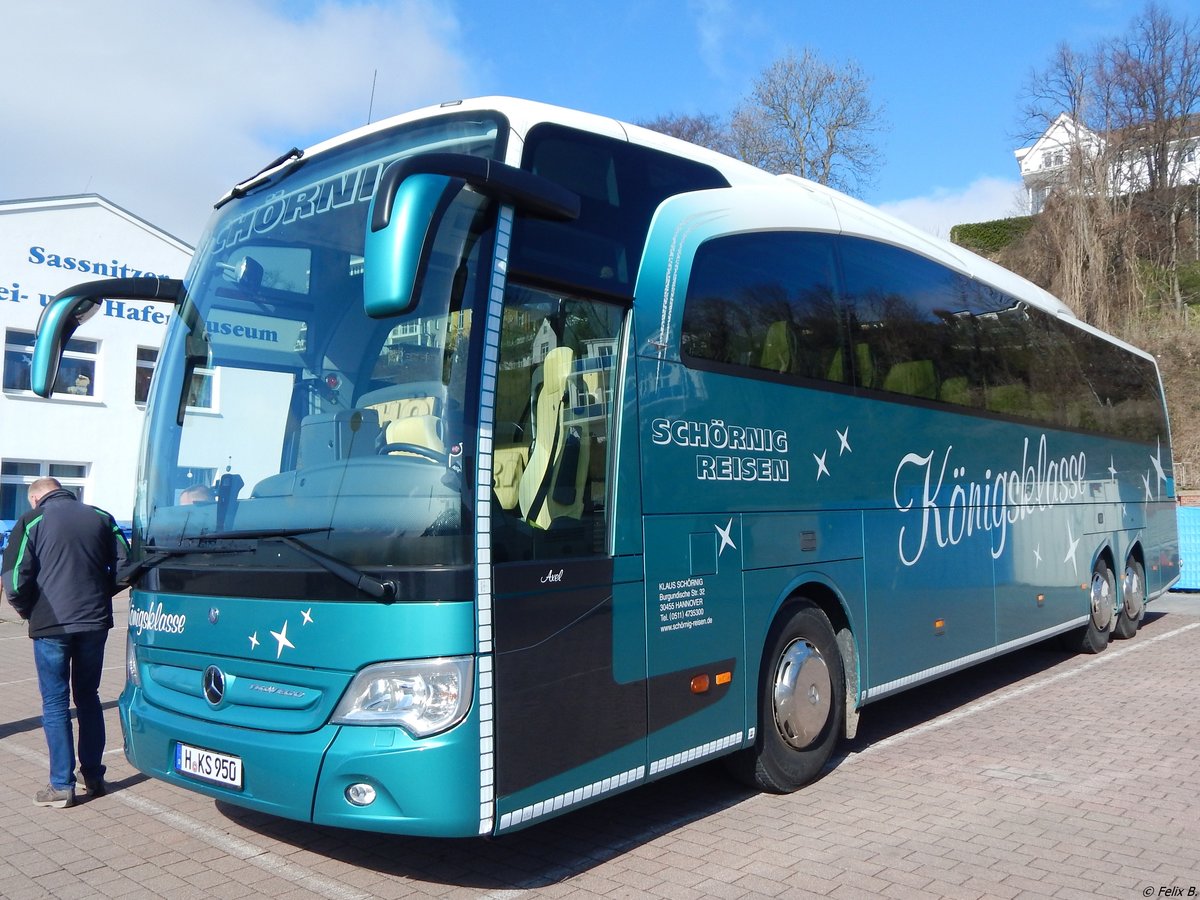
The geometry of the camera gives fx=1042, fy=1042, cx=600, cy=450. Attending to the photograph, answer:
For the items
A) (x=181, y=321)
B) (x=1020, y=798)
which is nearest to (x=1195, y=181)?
(x=1020, y=798)

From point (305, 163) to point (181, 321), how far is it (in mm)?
1062

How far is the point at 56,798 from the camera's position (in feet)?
20.5

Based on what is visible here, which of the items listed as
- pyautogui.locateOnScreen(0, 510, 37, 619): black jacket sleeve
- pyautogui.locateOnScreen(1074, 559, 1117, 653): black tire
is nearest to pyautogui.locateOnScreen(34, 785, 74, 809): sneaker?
pyautogui.locateOnScreen(0, 510, 37, 619): black jacket sleeve

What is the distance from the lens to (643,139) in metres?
5.53

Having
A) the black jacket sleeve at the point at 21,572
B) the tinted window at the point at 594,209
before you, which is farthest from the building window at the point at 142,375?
the tinted window at the point at 594,209

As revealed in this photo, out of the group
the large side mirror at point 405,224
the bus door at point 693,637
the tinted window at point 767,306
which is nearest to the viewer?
the large side mirror at point 405,224

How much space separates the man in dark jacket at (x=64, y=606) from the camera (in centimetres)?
613

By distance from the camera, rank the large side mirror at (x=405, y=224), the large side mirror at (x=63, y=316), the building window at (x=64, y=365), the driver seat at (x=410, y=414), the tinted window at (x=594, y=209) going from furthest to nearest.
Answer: the building window at (x=64, y=365) → the large side mirror at (x=63, y=316) → the tinted window at (x=594, y=209) → the driver seat at (x=410, y=414) → the large side mirror at (x=405, y=224)

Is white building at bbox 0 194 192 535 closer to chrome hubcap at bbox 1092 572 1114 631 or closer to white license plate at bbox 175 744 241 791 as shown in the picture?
chrome hubcap at bbox 1092 572 1114 631

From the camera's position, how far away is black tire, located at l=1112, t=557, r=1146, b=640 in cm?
1316

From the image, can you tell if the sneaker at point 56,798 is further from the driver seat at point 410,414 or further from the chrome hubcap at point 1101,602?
the chrome hubcap at point 1101,602

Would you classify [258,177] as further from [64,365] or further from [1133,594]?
[64,365]

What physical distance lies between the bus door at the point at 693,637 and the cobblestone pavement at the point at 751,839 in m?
0.60

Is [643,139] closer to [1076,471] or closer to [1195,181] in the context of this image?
[1076,471]
